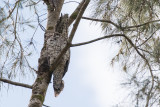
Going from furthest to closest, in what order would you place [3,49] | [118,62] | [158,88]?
[118,62], [3,49], [158,88]

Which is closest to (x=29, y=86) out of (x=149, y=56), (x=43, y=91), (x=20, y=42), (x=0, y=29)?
(x=43, y=91)

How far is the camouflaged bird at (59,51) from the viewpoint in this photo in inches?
119

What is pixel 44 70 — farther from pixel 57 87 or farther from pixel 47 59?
pixel 57 87

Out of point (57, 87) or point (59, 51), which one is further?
point (59, 51)

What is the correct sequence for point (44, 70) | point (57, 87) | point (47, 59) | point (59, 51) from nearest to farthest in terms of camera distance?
1. point (44, 70)
2. point (47, 59)
3. point (57, 87)
4. point (59, 51)

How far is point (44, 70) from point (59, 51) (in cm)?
50

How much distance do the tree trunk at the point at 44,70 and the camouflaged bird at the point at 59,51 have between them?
70 millimetres

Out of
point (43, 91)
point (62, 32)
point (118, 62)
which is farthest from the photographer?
point (118, 62)

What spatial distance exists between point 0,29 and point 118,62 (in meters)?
1.33

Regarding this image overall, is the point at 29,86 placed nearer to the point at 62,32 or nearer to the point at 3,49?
the point at 3,49

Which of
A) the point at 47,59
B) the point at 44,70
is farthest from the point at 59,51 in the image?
the point at 44,70

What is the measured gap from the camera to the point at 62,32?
3.24 meters

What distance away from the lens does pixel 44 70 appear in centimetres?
267

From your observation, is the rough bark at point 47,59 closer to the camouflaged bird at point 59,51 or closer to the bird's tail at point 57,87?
the camouflaged bird at point 59,51
